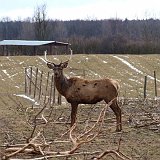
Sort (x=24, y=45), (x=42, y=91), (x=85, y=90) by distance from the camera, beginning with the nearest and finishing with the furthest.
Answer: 1. (x=85, y=90)
2. (x=42, y=91)
3. (x=24, y=45)

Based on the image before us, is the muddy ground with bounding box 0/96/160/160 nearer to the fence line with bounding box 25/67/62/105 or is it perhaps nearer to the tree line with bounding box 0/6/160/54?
the fence line with bounding box 25/67/62/105

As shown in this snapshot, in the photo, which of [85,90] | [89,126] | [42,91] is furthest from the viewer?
[42,91]

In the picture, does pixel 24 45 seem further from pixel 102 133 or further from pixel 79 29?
pixel 79 29

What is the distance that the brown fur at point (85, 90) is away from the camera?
11.7 meters

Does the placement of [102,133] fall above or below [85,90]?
below

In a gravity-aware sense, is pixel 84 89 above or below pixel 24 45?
above

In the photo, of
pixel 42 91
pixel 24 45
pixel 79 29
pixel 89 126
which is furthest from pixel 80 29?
pixel 89 126

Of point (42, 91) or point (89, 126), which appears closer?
point (89, 126)

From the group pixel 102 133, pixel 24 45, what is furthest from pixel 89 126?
pixel 24 45

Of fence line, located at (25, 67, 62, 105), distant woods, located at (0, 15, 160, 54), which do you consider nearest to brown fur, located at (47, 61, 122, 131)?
fence line, located at (25, 67, 62, 105)

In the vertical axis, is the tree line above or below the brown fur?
below

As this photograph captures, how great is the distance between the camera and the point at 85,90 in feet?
38.7

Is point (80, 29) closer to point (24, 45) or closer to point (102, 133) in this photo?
point (24, 45)

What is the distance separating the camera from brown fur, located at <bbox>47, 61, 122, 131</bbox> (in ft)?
38.5
